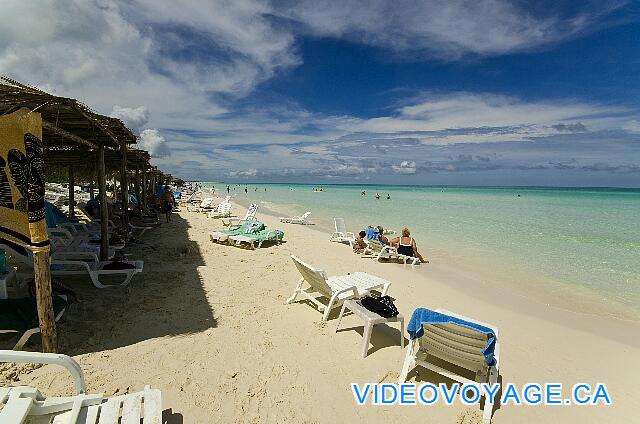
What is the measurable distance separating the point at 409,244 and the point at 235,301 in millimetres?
5074

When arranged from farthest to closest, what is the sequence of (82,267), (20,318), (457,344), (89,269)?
1. (82,267)
2. (89,269)
3. (20,318)
4. (457,344)

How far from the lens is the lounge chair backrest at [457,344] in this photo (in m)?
3.03

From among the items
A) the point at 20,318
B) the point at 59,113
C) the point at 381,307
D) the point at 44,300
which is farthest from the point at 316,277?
the point at 59,113

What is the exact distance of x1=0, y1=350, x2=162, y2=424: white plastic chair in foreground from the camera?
2.00 metres

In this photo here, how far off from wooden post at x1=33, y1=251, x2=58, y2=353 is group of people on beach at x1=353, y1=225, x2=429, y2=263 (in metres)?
7.15

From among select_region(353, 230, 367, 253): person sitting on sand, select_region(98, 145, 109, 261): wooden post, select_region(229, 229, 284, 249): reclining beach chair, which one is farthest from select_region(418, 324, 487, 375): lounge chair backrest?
select_region(229, 229, 284, 249): reclining beach chair

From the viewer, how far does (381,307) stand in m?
4.09

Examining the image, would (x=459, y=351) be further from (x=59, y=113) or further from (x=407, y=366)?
(x=59, y=113)

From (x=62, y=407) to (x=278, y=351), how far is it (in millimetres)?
2132

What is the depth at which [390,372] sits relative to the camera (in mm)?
3541

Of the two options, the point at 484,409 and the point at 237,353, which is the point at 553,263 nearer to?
the point at 484,409

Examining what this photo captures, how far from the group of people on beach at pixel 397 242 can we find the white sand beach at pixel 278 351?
2.10m

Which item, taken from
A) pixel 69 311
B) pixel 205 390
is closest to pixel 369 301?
pixel 205 390

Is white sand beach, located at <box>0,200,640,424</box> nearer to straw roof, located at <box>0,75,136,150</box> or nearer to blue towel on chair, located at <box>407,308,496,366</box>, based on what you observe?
blue towel on chair, located at <box>407,308,496,366</box>
